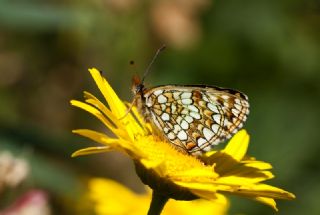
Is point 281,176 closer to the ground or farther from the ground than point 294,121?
closer to the ground

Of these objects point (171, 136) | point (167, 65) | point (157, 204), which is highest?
point (167, 65)

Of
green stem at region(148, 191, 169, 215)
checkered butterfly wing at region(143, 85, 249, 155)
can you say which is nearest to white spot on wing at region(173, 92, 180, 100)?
checkered butterfly wing at region(143, 85, 249, 155)

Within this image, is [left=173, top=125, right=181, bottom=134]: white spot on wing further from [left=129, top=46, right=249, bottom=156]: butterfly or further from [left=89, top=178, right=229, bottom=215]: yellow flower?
[left=89, top=178, right=229, bottom=215]: yellow flower


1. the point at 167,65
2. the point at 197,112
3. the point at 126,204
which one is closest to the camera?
the point at 197,112

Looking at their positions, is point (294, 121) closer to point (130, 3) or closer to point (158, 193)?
point (130, 3)

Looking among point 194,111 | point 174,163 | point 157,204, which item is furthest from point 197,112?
point 157,204

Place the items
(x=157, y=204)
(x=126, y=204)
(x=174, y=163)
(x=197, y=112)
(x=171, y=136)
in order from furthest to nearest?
(x=126, y=204)
(x=197, y=112)
(x=171, y=136)
(x=174, y=163)
(x=157, y=204)

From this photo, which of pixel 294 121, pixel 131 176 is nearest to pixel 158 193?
pixel 131 176

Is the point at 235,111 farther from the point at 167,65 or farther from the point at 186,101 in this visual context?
the point at 167,65
